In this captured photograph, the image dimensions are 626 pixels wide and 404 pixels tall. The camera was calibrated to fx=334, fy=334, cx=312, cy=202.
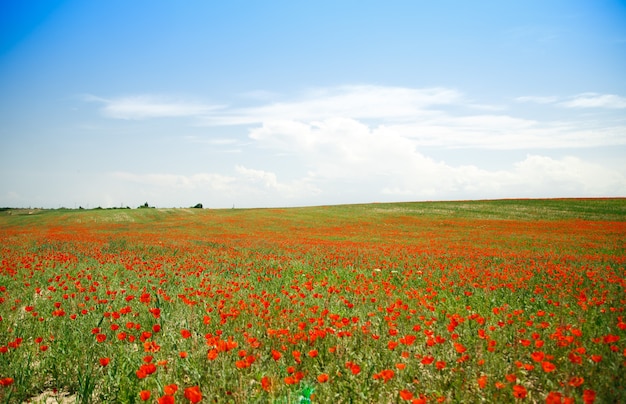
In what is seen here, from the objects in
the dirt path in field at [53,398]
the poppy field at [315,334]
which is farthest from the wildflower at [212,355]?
the dirt path in field at [53,398]

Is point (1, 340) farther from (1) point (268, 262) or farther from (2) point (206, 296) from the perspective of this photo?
(1) point (268, 262)

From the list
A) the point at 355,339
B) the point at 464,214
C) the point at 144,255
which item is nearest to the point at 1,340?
the point at 355,339

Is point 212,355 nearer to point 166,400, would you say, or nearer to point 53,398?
point 166,400

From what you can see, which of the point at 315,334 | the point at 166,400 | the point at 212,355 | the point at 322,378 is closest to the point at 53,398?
the point at 212,355

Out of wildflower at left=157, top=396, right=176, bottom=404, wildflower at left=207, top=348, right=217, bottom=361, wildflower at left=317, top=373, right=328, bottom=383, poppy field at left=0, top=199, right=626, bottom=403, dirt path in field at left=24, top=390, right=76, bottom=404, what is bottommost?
dirt path in field at left=24, top=390, right=76, bottom=404

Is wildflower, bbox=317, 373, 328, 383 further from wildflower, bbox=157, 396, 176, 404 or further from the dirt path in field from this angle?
the dirt path in field

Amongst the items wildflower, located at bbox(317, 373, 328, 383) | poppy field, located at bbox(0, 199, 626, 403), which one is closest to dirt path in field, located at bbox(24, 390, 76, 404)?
poppy field, located at bbox(0, 199, 626, 403)

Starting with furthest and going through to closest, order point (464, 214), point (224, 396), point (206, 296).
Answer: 1. point (464, 214)
2. point (206, 296)
3. point (224, 396)

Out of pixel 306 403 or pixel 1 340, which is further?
pixel 1 340

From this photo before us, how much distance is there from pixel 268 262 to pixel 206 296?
4.99 m

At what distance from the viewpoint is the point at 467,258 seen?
1312 cm

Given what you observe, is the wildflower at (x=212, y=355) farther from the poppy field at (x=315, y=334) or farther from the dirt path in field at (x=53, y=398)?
the dirt path in field at (x=53, y=398)

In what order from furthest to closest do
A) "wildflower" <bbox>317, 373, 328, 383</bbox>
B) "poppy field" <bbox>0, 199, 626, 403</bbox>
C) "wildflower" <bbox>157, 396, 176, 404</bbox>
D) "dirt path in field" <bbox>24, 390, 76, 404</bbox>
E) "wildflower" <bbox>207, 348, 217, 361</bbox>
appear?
"dirt path in field" <bbox>24, 390, 76, 404</bbox> < "poppy field" <bbox>0, 199, 626, 403</bbox> < "wildflower" <bbox>207, 348, 217, 361</bbox> < "wildflower" <bbox>317, 373, 328, 383</bbox> < "wildflower" <bbox>157, 396, 176, 404</bbox>

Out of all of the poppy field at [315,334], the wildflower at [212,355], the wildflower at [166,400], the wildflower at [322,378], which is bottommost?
the poppy field at [315,334]
